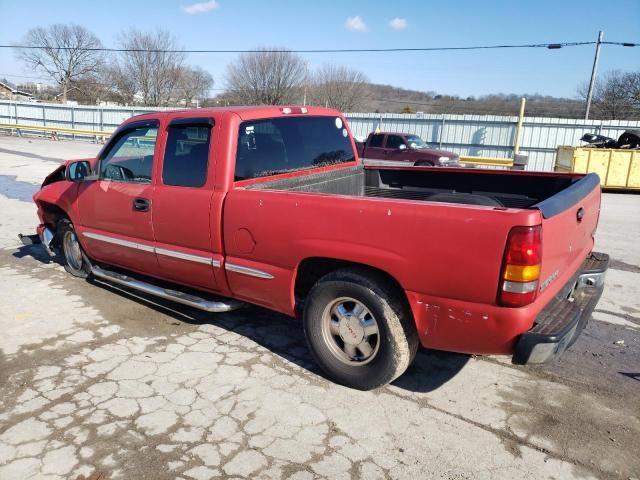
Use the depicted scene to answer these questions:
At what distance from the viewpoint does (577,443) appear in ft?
9.32

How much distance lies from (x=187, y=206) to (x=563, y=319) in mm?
2717

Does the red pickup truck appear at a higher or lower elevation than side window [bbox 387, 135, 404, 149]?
lower

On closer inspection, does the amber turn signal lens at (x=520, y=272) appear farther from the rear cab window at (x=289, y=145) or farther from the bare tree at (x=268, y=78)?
the bare tree at (x=268, y=78)

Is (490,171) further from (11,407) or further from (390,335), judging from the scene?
(11,407)

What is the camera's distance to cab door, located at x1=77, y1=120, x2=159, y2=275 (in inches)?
167

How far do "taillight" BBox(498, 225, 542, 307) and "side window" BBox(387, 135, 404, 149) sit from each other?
1531cm

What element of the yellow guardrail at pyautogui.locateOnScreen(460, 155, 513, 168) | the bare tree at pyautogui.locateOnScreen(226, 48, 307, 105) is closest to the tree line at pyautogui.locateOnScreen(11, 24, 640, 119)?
the bare tree at pyautogui.locateOnScreen(226, 48, 307, 105)

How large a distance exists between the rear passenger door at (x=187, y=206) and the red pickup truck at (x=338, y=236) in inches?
0.5

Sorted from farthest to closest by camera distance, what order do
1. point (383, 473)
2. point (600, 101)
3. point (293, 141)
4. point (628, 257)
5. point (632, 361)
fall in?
1. point (600, 101)
2. point (628, 257)
3. point (293, 141)
4. point (632, 361)
5. point (383, 473)

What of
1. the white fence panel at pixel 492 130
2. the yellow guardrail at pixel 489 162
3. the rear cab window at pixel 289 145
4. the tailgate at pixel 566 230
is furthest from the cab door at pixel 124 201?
the white fence panel at pixel 492 130

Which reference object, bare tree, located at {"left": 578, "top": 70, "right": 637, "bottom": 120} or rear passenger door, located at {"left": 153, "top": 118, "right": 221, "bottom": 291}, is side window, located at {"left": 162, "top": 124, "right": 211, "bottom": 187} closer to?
rear passenger door, located at {"left": 153, "top": 118, "right": 221, "bottom": 291}

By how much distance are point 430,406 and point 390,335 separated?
23.1 inches

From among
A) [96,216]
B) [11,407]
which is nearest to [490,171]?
[96,216]

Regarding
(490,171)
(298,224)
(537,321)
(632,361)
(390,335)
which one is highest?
(490,171)
